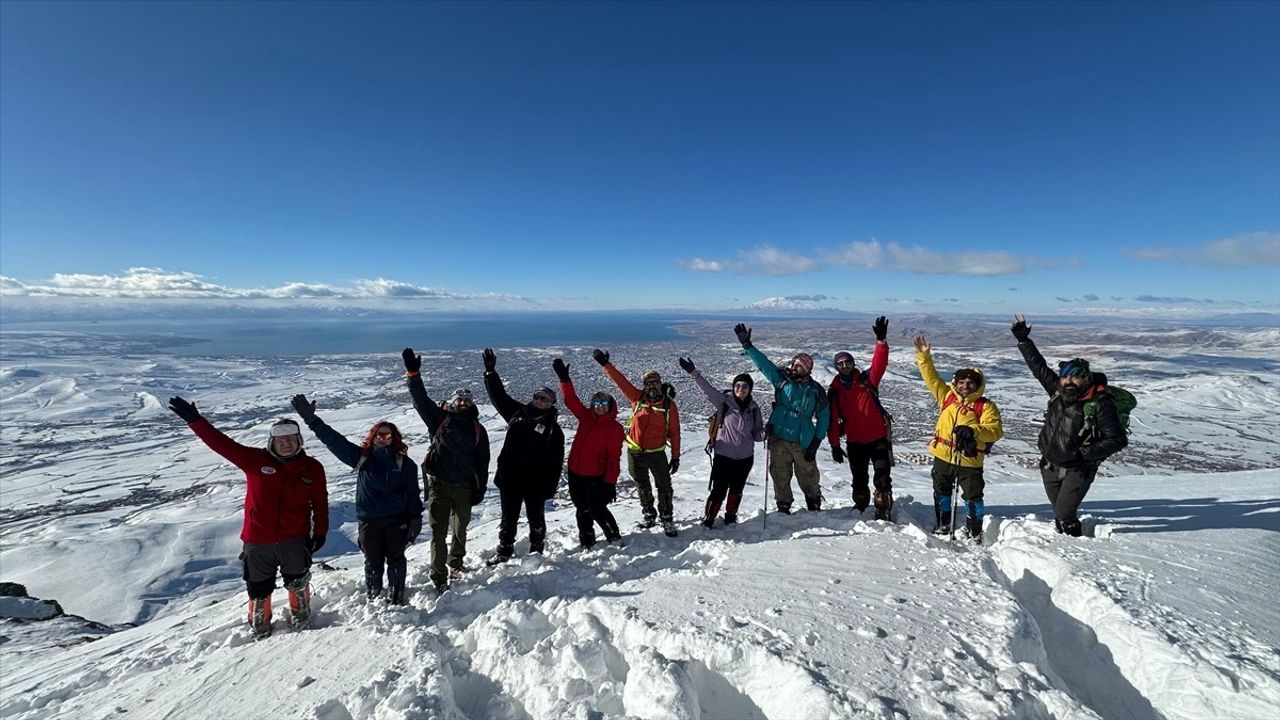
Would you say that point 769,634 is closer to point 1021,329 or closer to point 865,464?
point 865,464

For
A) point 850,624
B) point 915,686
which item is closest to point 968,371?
point 850,624

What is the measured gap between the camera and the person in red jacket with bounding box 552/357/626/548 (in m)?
6.30

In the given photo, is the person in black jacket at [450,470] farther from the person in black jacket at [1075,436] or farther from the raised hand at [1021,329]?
the raised hand at [1021,329]

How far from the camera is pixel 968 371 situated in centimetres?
600

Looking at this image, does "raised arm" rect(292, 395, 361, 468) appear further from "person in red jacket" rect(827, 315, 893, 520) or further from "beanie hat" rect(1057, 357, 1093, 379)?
"beanie hat" rect(1057, 357, 1093, 379)

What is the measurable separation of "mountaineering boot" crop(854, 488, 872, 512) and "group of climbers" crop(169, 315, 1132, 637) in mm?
27

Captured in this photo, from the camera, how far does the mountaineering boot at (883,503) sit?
21.8ft

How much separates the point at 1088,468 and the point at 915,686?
436 centimetres

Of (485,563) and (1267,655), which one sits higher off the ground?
(1267,655)

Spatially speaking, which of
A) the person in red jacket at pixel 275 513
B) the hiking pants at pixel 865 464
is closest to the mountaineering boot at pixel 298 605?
the person in red jacket at pixel 275 513

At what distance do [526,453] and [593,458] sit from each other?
88cm

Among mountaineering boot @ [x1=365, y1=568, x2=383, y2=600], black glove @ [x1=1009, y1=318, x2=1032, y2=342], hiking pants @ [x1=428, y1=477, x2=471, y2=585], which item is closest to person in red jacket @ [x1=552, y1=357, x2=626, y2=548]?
hiking pants @ [x1=428, y1=477, x2=471, y2=585]

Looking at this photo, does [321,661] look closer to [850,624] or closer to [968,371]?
[850,624]

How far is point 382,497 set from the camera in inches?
200
